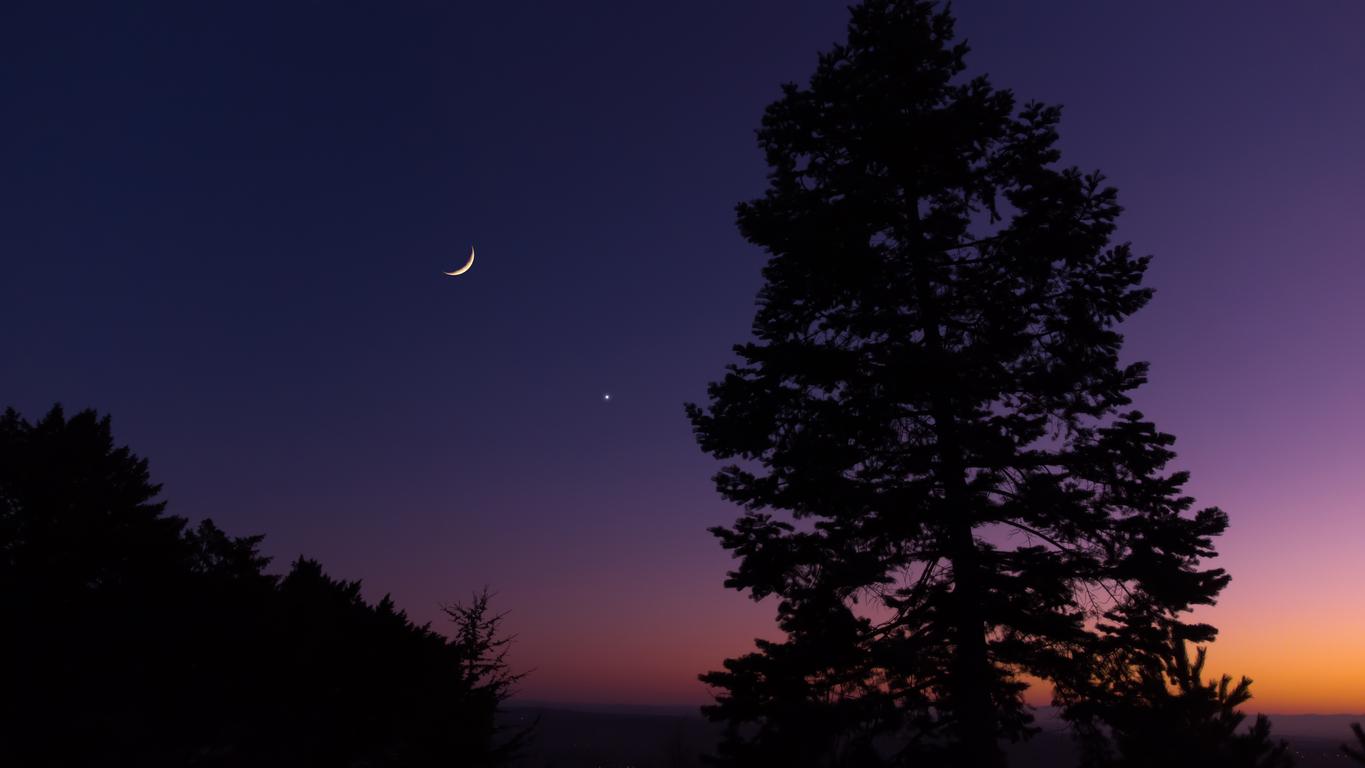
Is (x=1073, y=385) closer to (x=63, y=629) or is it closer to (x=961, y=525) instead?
(x=961, y=525)

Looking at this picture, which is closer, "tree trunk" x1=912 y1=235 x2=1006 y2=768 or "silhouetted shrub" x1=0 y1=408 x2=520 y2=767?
"tree trunk" x1=912 y1=235 x2=1006 y2=768

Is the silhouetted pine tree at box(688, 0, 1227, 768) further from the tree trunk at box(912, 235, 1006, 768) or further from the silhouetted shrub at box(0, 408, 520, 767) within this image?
the silhouetted shrub at box(0, 408, 520, 767)

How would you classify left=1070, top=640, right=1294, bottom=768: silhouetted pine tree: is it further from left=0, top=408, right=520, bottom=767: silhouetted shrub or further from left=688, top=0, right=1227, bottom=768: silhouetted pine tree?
left=0, top=408, right=520, bottom=767: silhouetted shrub

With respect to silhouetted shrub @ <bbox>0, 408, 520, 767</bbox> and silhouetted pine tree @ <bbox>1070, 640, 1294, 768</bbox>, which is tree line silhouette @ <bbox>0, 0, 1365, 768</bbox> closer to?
silhouetted pine tree @ <bbox>1070, 640, 1294, 768</bbox>

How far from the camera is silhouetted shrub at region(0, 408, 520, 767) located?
21109 millimetres

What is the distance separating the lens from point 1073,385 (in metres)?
13.1

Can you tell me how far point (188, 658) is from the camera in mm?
28297

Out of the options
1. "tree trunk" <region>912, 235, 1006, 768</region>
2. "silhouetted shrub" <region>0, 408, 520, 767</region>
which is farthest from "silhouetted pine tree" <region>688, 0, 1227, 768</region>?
"silhouetted shrub" <region>0, 408, 520, 767</region>

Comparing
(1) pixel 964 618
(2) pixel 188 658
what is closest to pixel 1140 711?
(1) pixel 964 618

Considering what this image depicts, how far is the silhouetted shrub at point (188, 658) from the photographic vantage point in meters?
21.1

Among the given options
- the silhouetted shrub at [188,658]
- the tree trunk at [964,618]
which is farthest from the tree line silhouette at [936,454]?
the silhouetted shrub at [188,658]

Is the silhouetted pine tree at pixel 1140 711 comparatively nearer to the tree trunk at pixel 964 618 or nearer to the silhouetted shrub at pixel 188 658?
the tree trunk at pixel 964 618

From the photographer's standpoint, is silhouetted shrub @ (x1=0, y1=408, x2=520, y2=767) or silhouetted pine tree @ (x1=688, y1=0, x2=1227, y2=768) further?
silhouetted shrub @ (x1=0, y1=408, x2=520, y2=767)

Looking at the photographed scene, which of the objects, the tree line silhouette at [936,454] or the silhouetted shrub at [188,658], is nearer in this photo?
the tree line silhouette at [936,454]
